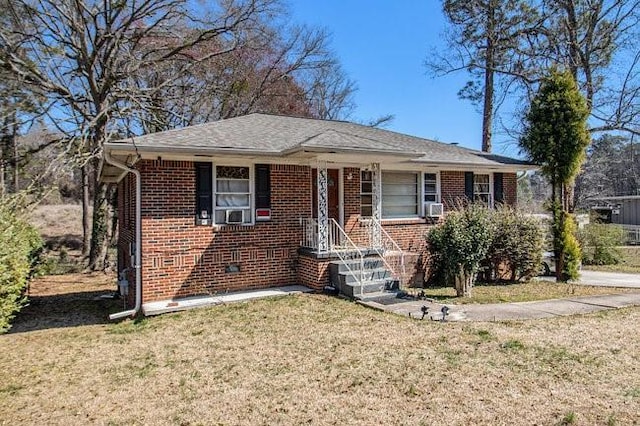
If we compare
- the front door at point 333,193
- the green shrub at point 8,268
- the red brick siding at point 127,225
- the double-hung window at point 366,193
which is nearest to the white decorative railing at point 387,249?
the double-hung window at point 366,193

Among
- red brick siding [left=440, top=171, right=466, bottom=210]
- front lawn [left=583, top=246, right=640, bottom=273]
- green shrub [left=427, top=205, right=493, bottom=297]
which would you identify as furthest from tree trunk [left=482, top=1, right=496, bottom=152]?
green shrub [left=427, top=205, right=493, bottom=297]

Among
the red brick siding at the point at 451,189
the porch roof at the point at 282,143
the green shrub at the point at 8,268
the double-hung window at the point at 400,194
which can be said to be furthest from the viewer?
the red brick siding at the point at 451,189

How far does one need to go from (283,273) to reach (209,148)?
11.4 ft

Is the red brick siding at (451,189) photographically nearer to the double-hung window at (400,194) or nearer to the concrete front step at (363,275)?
the double-hung window at (400,194)

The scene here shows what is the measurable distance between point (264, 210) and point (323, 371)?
5333 mm

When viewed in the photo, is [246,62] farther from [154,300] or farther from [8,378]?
[8,378]

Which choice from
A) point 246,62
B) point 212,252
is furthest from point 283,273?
point 246,62

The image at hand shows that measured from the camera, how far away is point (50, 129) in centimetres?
1762

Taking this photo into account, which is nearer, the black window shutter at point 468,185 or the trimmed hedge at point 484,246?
the trimmed hedge at point 484,246

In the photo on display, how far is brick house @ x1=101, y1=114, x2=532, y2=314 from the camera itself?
8.70m

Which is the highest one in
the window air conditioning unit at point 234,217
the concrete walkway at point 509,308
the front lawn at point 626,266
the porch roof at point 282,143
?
the porch roof at point 282,143

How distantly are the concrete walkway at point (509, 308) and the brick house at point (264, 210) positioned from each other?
1060 millimetres

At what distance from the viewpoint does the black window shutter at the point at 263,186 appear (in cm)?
978

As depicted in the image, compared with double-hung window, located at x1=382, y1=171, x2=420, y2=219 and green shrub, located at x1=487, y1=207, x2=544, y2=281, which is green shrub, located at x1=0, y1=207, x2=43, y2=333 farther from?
green shrub, located at x1=487, y1=207, x2=544, y2=281
